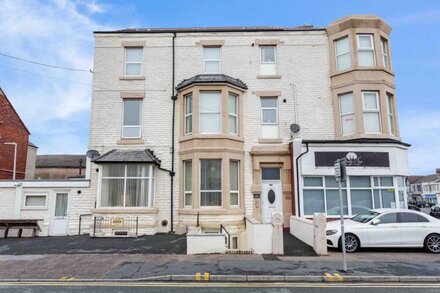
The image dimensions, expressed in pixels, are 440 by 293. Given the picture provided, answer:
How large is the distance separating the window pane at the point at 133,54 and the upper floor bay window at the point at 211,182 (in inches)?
284

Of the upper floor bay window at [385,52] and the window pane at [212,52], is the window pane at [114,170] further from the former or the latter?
the upper floor bay window at [385,52]

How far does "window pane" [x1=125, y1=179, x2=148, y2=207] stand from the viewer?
16.5m

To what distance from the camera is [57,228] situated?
16.5 m

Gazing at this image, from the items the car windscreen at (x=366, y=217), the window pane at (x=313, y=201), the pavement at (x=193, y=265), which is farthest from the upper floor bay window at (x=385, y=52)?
the pavement at (x=193, y=265)

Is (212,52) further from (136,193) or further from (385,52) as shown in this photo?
(385,52)

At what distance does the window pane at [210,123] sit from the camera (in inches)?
661

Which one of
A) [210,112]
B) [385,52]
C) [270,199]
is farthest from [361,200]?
[210,112]

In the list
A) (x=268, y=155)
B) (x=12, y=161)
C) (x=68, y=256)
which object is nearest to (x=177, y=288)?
(x=68, y=256)

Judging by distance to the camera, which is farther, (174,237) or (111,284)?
(174,237)

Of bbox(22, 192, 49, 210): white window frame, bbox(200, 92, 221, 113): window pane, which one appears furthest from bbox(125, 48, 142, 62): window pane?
bbox(22, 192, 49, 210): white window frame

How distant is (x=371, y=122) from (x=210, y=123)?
27.7ft

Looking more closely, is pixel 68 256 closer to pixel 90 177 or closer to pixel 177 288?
pixel 177 288

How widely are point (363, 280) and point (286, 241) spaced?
5490 mm

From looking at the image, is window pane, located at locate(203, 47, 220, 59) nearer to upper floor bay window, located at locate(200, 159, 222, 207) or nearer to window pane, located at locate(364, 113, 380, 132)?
upper floor bay window, located at locate(200, 159, 222, 207)
